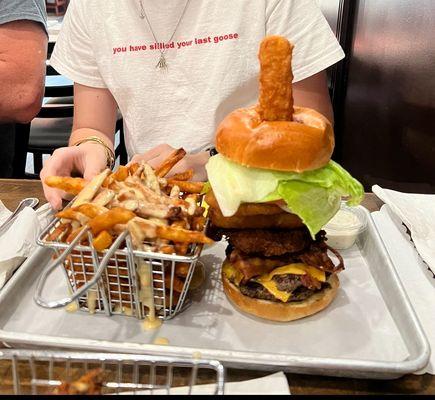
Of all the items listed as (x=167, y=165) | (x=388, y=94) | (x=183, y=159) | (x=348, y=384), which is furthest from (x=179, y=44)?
(x=388, y=94)

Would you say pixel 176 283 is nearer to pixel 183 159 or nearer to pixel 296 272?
pixel 296 272

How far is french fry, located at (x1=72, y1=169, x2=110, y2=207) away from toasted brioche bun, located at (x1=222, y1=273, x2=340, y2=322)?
1.49 ft

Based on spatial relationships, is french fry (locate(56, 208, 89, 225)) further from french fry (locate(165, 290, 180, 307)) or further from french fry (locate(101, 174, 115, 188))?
french fry (locate(165, 290, 180, 307))

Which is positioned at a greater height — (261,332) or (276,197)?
(276,197)

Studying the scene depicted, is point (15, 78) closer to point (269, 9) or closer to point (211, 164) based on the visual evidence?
point (269, 9)

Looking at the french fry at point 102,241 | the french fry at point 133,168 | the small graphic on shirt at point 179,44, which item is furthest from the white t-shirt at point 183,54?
the french fry at point 102,241

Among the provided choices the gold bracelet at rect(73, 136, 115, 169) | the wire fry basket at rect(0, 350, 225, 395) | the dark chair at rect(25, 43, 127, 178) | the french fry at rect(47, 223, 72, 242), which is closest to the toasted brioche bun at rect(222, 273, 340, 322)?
the wire fry basket at rect(0, 350, 225, 395)

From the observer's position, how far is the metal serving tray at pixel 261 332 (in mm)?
1055

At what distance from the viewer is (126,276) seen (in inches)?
46.9

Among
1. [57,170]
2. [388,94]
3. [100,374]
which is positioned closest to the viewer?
[100,374]

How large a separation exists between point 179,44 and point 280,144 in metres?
1.10

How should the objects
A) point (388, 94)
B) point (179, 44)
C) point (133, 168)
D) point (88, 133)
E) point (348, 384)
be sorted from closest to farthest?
point (348, 384) → point (133, 168) → point (179, 44) → point (88, 133) → point (388, 94)

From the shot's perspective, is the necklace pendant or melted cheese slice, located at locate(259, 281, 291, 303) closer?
melted cheese slice, located at locate(259, 281, 291, 303)

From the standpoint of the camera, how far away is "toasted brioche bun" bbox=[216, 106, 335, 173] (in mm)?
1153
